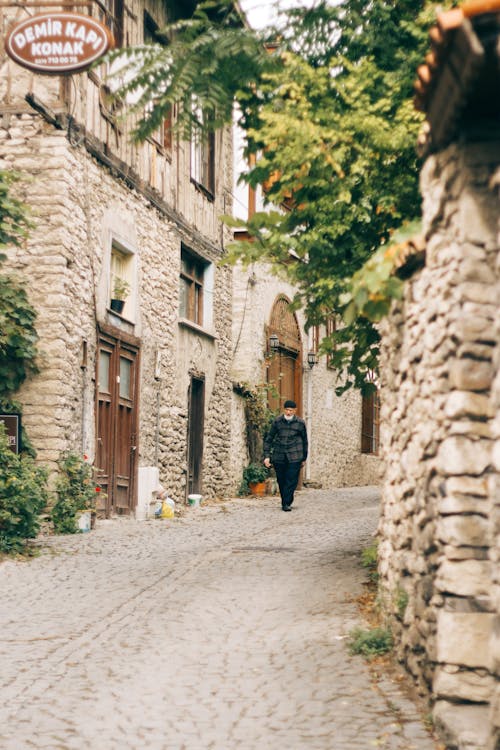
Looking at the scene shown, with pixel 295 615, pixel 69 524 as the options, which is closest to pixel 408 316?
pixel 295 615

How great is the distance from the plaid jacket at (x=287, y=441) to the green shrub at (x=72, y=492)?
3.56 metres

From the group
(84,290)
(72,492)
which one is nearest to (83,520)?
(72,492)

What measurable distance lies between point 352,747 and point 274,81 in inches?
198

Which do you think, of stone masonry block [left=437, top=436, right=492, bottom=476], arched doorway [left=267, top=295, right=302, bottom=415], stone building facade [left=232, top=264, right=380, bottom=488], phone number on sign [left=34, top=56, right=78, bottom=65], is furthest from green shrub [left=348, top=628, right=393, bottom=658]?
arched doorway [left=267, top=295, right=302, bottom=415]

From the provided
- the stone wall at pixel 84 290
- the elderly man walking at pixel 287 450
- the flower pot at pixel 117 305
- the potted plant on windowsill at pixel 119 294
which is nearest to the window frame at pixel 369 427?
the stone wall at pixel 84 290

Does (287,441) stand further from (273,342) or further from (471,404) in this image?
(471,404)

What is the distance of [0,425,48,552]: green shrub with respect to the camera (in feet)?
33.3

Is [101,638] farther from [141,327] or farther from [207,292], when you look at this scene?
[207,292]

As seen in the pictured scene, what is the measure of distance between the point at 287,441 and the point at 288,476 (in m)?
0.52

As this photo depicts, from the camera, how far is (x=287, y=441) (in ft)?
49.9

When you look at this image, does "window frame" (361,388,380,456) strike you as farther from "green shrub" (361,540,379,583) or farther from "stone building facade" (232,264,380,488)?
"green shrub" (361,540,379,583)

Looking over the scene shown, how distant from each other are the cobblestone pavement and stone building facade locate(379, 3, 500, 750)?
38 centimetres

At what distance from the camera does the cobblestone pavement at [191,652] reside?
5.06 m

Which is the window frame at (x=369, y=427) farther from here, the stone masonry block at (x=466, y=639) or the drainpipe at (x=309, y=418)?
the stone masonry block at (x=466, y=639)
